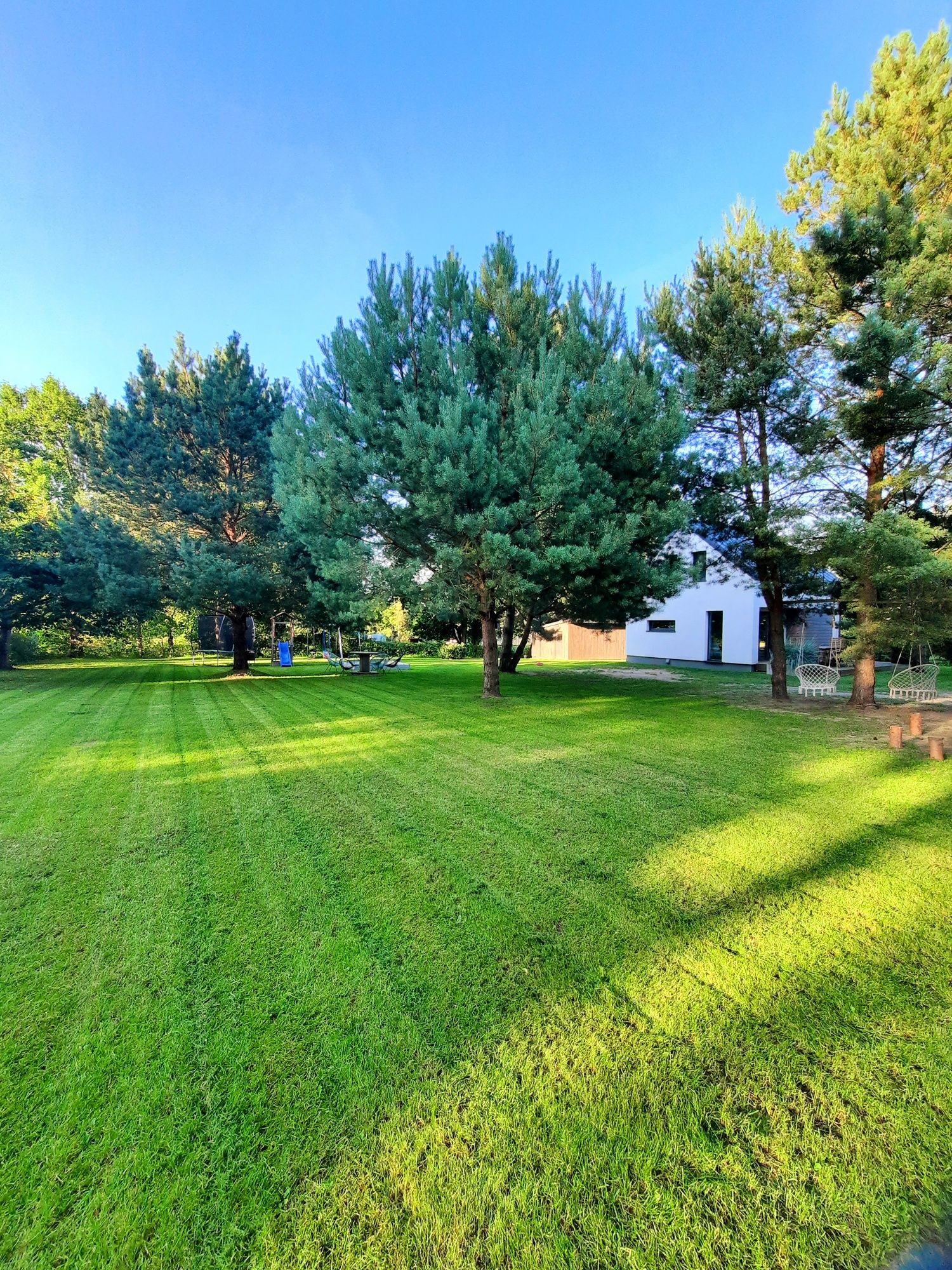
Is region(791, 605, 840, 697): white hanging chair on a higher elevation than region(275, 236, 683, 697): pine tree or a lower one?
lower

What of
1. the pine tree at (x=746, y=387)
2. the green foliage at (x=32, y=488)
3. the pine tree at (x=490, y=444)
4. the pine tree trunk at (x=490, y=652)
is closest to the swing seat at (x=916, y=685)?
the pine tree at (x=746, y=387)

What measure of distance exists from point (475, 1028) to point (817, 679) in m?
11.2

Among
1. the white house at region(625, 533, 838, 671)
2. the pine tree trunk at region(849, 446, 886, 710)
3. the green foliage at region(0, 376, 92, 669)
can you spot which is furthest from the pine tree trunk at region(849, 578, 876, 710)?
the green foliage at region(0, 376, 92, 669)

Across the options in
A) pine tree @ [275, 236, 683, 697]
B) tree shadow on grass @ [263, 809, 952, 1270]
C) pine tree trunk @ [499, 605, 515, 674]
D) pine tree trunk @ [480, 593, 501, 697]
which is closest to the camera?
tree shadow on grass @ [263, 809, 952, 1270]

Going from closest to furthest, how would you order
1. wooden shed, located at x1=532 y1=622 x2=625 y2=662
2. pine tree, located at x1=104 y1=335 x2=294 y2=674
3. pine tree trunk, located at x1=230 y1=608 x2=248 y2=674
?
pine tree, located at x1=104 y1=335 x2=294 y2=674, pine tree trunk, located at x1=230 y1=608 x2=248 y2=674, wooden shed, located at x1=532 y1=622 x2=625 y2=662

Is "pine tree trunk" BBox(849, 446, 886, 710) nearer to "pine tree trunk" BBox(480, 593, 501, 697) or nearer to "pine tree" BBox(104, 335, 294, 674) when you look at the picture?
"pine tree trunk" BBox(480, 593, 501, 697)

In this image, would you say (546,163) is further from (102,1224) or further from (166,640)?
(166,640)

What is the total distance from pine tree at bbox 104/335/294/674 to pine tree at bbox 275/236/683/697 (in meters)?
5.41

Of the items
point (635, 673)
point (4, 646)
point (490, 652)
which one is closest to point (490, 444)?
point (490, 652)

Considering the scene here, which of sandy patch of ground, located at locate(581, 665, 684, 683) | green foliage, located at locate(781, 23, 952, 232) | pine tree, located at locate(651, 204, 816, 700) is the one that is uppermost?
green foliage, located at locate(781, 23, 952, 232)

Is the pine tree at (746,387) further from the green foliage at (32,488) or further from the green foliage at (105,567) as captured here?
the green foliage at (32,488)

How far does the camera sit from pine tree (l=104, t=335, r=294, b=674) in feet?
45.7

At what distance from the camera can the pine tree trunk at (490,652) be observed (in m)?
9.93

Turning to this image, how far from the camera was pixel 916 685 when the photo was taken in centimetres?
962
